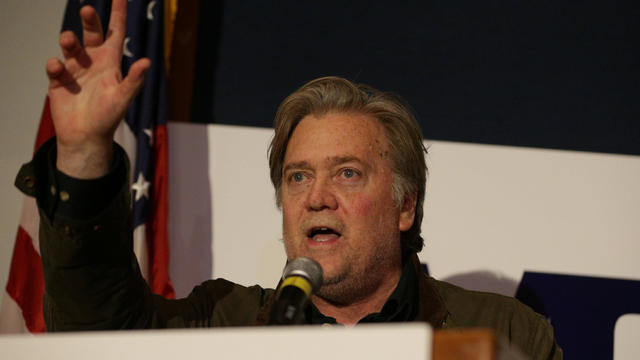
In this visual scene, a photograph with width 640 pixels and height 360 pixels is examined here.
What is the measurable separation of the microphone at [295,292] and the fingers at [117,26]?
2.22 ft

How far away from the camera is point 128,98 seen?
5.45 ft

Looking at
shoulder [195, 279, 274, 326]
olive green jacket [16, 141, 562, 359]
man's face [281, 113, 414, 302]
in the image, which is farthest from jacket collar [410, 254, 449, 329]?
olive green jacket [16, 141, 562, 359]

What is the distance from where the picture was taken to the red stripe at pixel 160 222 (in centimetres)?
300

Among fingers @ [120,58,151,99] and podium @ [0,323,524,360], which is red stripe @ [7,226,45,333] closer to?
fingers @ [120,58,151,99]

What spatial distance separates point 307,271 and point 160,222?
5.62 feet

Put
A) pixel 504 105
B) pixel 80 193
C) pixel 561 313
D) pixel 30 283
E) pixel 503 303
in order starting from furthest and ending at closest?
pixel 504 105 < pixel 561 313 < pixel 30 283 < pixel 503 303 < pixel 80 193

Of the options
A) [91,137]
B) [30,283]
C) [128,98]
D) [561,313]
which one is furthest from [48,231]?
[561,313]

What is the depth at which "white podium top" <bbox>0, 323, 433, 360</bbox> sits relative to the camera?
100 cm

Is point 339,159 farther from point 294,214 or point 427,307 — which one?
point 427,307

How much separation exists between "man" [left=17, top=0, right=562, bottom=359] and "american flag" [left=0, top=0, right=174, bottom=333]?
0.64 m

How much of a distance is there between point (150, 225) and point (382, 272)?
1.12 m

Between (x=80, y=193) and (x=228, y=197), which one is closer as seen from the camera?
(x=80, y=193)

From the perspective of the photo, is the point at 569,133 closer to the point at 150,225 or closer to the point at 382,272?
the point at 382,272

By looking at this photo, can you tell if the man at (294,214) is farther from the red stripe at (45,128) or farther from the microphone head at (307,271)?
the red stripe at (45,128)
